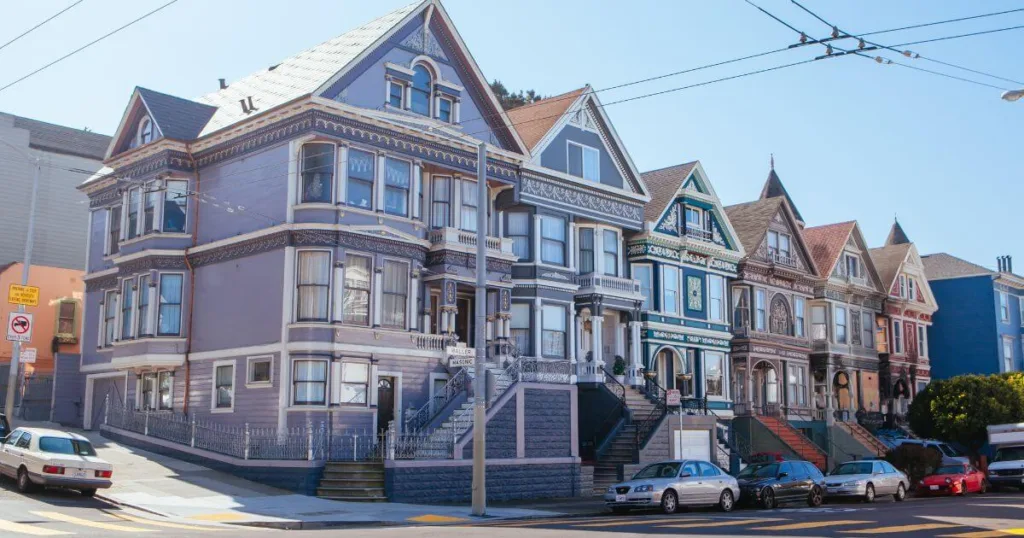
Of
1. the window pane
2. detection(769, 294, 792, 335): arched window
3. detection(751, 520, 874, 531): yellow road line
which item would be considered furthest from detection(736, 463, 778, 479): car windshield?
detection(769, 294, 792, 335): arched window

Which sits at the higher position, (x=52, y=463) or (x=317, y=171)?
(x=317, y=171)

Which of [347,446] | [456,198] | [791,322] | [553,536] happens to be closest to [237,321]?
[347,446]

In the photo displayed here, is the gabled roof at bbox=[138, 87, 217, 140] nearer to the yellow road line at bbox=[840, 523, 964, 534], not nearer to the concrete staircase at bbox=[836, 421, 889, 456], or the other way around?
the yellow road line at bbox=[840, 523, 964, 534]

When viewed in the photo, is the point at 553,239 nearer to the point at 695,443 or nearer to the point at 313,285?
the point at 695,443

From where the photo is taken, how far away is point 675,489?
89.8 ft

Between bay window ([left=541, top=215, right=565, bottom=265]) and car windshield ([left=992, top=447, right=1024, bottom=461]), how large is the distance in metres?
18.9

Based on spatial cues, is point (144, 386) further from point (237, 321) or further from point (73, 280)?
point (73, 280)

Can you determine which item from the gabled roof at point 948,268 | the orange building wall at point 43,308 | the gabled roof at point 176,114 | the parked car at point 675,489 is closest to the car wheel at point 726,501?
the parked car at point 675,489

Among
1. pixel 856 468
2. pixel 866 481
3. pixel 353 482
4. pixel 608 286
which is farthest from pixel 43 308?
pixel 866 481

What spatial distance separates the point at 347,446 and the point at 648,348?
55.4 ft

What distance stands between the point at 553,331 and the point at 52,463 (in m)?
19.1

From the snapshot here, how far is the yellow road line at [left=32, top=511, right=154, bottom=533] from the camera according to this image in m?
19.5

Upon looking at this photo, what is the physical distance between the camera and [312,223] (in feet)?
104

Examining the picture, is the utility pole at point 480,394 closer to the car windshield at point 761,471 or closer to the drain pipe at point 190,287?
the car windshield at point 761,471
